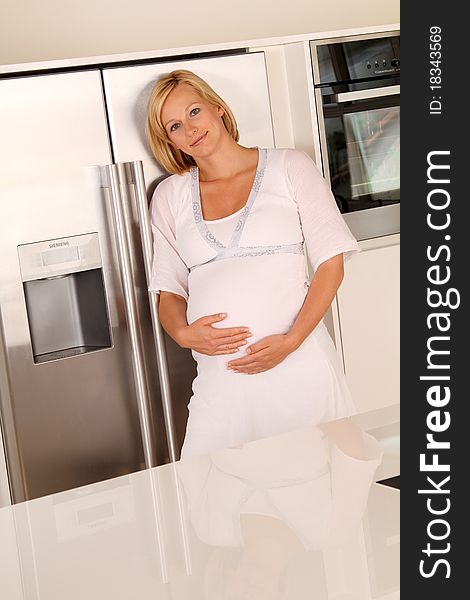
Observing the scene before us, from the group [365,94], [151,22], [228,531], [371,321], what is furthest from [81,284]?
[228,531]

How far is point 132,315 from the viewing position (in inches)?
97.2

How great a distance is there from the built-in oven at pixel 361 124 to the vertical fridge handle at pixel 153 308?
59 centimetres

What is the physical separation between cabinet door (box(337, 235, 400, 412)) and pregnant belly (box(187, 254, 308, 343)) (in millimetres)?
562

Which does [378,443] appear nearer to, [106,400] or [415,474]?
[415,474]

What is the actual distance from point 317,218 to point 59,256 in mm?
659

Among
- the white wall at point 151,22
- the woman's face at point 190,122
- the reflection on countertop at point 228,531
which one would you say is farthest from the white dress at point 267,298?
the white wall at point 151,22

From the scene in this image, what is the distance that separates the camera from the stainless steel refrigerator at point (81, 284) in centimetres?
236

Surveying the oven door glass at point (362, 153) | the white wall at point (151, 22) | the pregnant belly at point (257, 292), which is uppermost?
the white wall at point (151, 22)

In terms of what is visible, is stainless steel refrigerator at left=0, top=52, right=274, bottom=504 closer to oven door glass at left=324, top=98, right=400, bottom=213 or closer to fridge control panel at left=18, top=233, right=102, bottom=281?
fridge control panel at left=18, top=233, right=102, bottom=281

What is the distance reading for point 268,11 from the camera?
3.41 metres

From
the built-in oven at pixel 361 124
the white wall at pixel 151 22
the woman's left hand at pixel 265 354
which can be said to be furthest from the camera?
the white wall at pixel 151 22

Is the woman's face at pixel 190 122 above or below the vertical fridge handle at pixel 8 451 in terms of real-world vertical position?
above

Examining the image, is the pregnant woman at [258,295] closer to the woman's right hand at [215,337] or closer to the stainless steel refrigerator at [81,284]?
the woman's right hand at [215,337]

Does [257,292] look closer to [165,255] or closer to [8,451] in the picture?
[165,255]
